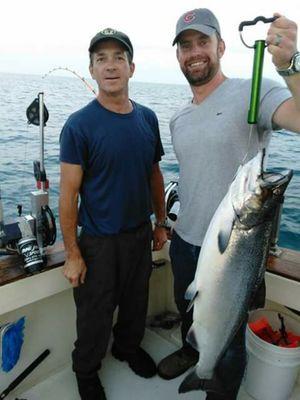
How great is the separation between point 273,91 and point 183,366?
2.24 metres

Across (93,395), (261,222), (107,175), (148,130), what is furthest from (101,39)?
(93,395)

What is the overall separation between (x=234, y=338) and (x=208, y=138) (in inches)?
47.2

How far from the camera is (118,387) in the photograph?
2.88m

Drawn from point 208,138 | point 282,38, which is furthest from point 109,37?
point 282,38

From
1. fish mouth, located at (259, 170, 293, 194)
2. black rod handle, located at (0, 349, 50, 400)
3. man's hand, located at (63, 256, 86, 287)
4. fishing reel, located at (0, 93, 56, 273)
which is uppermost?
fish mouth, located at (259, 170, 293, 194)

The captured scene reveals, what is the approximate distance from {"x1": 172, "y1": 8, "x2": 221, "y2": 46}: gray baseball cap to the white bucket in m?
2.11

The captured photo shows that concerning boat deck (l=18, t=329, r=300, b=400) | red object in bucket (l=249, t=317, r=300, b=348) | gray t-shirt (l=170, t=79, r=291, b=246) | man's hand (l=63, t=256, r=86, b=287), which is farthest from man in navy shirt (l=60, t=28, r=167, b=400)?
red object in bucket (l=249, t=317, r=300, b=348)

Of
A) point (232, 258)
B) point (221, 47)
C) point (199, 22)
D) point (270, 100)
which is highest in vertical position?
point (199, 22)

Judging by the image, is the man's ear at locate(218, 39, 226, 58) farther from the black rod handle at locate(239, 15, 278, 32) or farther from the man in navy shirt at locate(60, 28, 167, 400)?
the black rod handle at locate(239, 15, 278, 32)

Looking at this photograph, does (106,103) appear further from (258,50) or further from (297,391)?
(297,391)

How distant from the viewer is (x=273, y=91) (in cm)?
192

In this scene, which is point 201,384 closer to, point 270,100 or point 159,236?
point 159,236

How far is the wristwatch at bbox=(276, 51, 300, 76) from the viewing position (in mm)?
1511

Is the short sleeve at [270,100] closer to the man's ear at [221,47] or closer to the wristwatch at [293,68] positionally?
the wristwatch at [293,68]
